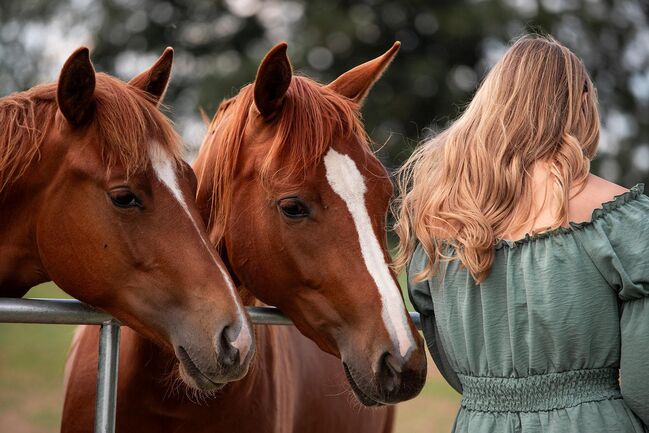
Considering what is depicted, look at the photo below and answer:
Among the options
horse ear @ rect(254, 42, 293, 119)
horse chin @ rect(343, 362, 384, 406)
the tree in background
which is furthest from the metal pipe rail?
the tree in background

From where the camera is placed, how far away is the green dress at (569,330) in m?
2.24

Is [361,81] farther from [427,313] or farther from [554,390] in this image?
[554,390]

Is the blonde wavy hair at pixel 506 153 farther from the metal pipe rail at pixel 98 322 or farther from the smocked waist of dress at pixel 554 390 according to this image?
the metal pipe rail at pixel 98 322

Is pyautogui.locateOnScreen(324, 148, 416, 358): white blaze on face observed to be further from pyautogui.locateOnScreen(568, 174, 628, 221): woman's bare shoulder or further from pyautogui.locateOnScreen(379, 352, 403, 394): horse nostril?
pyautogui.locateOnScreen(568, 174, 628, 221): woman's bare shoulder

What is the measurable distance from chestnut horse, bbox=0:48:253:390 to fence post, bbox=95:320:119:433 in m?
0.07

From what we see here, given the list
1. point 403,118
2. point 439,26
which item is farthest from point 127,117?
point 439,26

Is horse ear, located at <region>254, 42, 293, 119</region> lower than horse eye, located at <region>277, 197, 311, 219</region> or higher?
higher

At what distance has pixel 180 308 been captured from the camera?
2494 mm

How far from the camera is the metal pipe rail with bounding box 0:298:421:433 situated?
2.29 m

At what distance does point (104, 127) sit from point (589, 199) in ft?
4.65

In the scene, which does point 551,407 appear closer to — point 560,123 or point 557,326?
point 557,326

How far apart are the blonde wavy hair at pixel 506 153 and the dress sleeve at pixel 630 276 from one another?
5.7 inches

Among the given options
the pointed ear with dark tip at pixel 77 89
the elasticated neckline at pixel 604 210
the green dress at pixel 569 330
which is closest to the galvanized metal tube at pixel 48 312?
the pointed ear with dark tip at pixel 77 89

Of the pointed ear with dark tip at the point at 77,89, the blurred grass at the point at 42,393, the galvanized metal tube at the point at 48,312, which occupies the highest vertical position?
the pointed ear with dark tip at the point at 77,89
